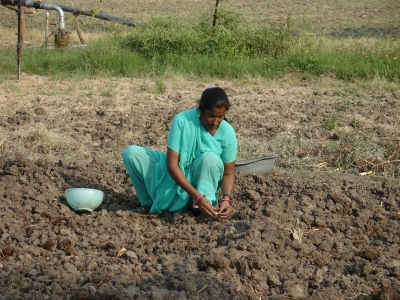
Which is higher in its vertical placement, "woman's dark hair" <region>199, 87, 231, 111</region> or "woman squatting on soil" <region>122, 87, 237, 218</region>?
→ "woman's dark hair" <region>199, 87, 231, 111</region>

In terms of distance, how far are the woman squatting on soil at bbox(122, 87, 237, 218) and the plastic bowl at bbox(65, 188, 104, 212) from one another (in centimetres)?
32

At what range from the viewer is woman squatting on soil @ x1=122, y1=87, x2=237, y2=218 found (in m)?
4.05

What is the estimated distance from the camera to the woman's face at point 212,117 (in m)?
3.91

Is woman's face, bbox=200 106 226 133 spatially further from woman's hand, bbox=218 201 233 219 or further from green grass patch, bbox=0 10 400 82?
green grass patch, bbox=0 10 400 82

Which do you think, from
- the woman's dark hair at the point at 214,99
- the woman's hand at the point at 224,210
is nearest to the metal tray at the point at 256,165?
the woman's hand at the point at 224,210

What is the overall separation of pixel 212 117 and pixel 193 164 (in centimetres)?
43

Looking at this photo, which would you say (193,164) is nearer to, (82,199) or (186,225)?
(186,225)

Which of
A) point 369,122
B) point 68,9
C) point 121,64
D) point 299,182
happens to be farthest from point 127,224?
point 68,9

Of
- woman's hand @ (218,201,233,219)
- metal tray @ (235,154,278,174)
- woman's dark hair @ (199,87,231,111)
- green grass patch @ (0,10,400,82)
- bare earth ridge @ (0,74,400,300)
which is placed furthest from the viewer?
green grass patch @ (0,10,400,82)

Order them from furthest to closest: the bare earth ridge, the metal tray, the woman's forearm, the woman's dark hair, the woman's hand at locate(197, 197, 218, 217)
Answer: the metal tray → the woman's forearm → the woman's hand at locate(197, 197, 218, 217) → the woman's dark hair → the bare earth ridge

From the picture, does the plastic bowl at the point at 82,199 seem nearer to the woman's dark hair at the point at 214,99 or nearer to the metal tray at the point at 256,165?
the woman's dark hair at the point at 214,99

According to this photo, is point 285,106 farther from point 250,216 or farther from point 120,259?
point 120,259

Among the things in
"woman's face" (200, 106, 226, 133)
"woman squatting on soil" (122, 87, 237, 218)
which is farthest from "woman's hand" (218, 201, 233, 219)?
"woman's face" (200, 106, 226, 133)

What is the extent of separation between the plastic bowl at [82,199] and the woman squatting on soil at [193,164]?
0.32 meters
